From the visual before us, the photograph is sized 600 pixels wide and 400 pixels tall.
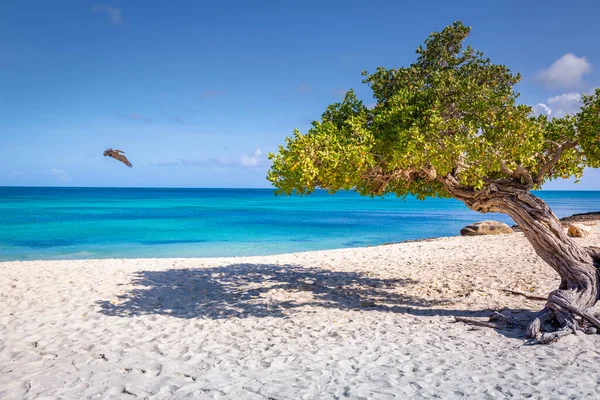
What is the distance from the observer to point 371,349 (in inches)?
301

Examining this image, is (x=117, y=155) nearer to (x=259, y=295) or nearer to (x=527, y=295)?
(x=259, y=295)

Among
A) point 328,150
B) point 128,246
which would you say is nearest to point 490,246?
point 328,150

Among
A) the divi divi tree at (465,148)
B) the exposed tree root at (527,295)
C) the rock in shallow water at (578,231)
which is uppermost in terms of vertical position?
the divi divi tree at (465,148)

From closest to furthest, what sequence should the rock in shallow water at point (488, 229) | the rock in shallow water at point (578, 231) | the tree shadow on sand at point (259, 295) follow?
the tree shadow on sand at point (259, 295) → the rock in shallow water at point (578, 231) → the rock in shallow water at point (488, 229)

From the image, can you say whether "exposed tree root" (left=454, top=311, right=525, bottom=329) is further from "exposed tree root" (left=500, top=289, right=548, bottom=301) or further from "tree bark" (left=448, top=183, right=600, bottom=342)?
"exposed tree root" (left=500, top=289, right=548, bottom=301)

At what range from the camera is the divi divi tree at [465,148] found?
27.9ft

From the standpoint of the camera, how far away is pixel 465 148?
8.56 metres

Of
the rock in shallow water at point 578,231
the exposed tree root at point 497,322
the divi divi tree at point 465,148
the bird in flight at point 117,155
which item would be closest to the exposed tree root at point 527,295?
the divi divi tree at point 465,148

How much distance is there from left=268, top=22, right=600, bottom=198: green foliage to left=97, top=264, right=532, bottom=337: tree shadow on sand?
2967mm

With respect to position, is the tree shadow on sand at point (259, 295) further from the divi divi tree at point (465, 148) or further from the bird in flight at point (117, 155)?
the bird in flight at point (117, 155)

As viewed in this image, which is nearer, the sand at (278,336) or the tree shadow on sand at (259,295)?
the sand at (278,336)

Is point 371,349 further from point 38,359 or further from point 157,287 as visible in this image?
point 157,287

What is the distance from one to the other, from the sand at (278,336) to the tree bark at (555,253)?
716mm

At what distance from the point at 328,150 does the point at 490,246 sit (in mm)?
14747
